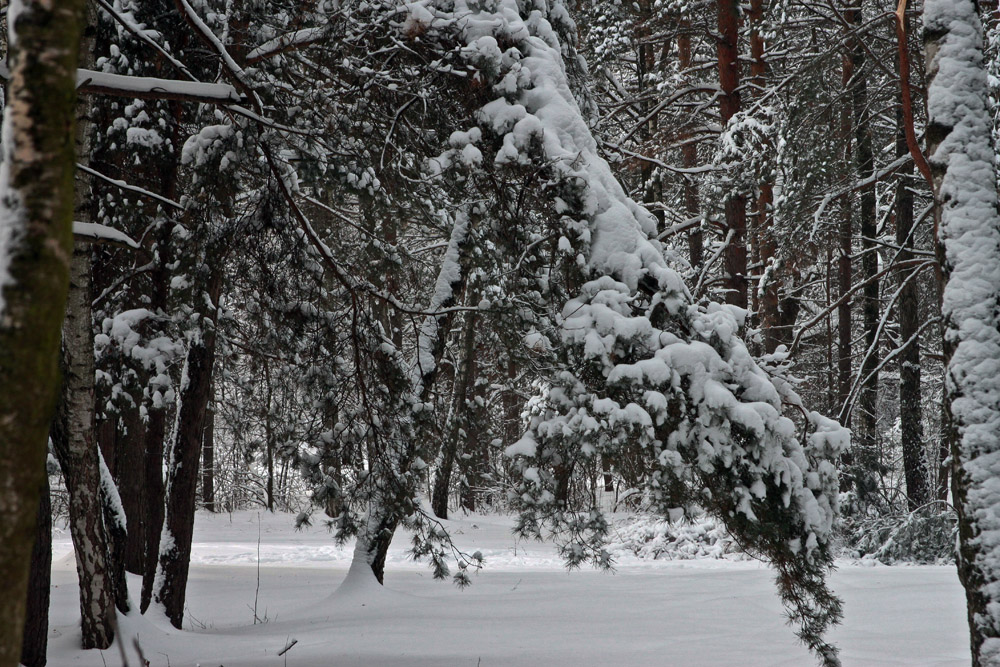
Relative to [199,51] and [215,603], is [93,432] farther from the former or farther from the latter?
[215,603]

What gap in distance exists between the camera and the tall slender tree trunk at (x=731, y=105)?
9.90m

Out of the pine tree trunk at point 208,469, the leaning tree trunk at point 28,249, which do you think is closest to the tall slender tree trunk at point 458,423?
the leaning tree trunk at point 28,249

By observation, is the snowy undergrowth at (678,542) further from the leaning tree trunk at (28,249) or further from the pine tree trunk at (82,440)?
the leaning tree trunk at (28,249)

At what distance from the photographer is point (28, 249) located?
1.33 m

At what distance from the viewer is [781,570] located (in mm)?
4453

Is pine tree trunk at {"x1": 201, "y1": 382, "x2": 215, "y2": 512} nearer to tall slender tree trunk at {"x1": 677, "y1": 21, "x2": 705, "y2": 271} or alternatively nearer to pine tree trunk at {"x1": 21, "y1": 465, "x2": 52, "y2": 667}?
tall slender tree trunk at {"x1": 677, "y1": 21, "x2": 705, "y2": 271}

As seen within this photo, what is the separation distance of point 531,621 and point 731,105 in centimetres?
676

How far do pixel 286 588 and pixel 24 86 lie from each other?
9.33m

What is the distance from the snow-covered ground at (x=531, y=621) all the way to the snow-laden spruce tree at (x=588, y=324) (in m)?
1.01

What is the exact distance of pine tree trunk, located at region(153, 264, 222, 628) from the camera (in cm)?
650

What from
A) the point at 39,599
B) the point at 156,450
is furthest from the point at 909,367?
the point at 39,599

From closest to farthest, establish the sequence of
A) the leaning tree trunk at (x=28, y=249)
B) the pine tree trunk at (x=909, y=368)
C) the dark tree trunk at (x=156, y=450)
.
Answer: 1. the leaning tree trunk at (x=28, y=249)
2. the dark tree trunk at (x=156, y=450)
3. the pine tree trunk at (x=909, y=368)

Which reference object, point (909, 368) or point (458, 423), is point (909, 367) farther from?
point (458, 423)

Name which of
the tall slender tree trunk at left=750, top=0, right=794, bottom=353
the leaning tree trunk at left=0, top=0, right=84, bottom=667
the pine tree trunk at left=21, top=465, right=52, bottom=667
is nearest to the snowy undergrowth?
the tall slender tree trunk at left=750, top=0, right=794, bottom=353
